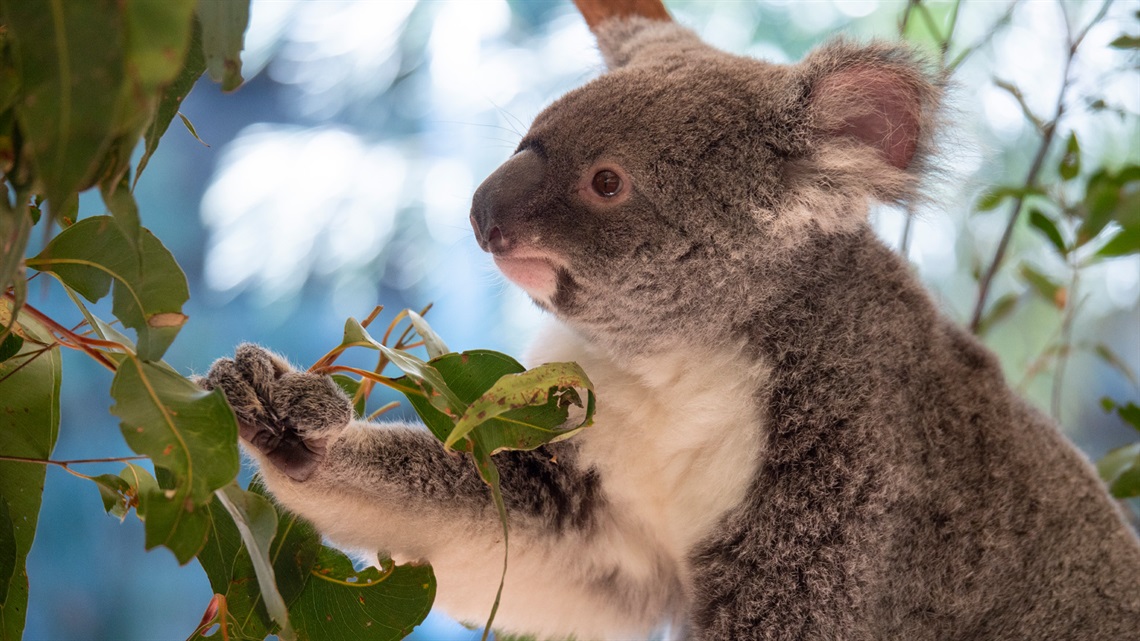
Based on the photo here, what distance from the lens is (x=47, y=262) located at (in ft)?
3.38

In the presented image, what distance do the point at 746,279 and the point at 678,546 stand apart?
0.50 metres

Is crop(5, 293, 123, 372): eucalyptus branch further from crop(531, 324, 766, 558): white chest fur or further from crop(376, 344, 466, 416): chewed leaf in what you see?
crop(531, 324, 766, 558): white chest fur

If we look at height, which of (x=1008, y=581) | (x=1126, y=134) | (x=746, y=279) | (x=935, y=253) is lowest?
(x=1008, y=581)

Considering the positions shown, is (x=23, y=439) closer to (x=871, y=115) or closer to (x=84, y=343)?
(x=84, y=343)

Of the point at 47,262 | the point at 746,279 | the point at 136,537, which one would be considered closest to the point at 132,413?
the point at 47,262

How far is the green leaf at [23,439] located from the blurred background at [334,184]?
5.13ft

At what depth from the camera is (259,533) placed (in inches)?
39.3

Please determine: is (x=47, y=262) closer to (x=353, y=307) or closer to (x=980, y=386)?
Result: (x=980, y=386)

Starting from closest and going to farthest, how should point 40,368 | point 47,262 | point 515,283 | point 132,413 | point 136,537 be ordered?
point 132,413, point 47,262, point 40,368, point 515,283, point 136,537

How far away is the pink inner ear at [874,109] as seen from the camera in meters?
1.59

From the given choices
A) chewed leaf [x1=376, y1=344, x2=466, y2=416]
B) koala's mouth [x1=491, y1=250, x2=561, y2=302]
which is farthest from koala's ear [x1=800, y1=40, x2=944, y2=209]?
chewed leaf [x1=376, y1=344, x2=466, y2=416]


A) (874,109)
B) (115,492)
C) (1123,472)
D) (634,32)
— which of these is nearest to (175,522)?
(115,492)

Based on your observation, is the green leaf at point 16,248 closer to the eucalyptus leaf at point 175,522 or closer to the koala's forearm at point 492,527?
the eucalyptus leaf at point 175,522

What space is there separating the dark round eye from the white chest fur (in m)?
0.31
